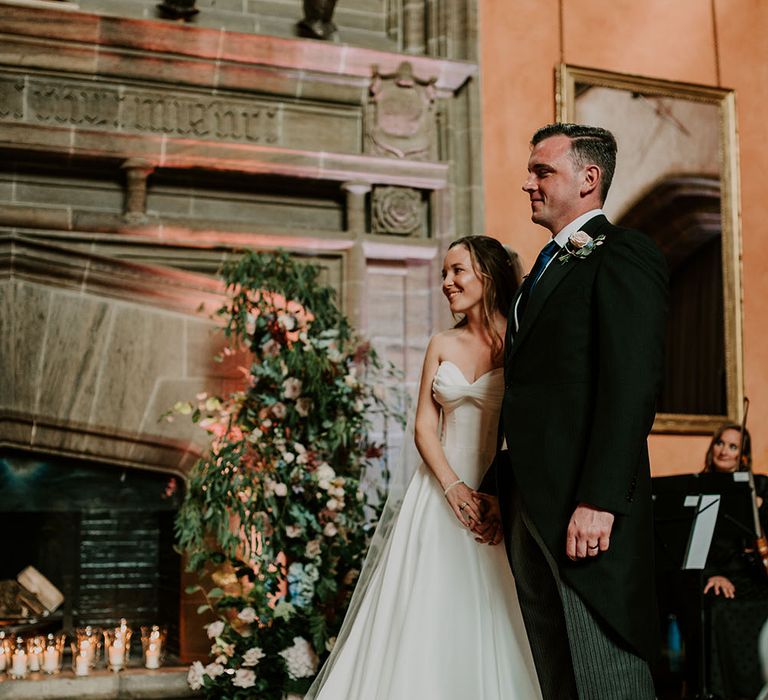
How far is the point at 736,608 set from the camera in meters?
5.00

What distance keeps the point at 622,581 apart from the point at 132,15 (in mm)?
4384

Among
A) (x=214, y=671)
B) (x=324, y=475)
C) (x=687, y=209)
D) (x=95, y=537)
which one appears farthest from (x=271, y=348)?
(x=687, y=209)

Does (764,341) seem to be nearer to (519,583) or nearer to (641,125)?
(641,125)

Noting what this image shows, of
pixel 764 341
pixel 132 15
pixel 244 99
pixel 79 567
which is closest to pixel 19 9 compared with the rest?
pixel 132 15

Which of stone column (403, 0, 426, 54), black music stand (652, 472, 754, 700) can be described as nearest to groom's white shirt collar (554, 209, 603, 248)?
black music stand (652, 472, 754, 700)

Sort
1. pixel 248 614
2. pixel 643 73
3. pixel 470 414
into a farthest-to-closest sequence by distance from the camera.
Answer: pixel 643 73 → pixel 248 614 → pixel 470 414

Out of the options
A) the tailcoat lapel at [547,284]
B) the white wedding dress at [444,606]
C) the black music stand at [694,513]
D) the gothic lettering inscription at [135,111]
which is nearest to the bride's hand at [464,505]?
the white wedding dress at [444,606]

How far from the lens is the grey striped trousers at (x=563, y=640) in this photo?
2201 mm

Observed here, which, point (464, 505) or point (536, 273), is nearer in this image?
point (536, 273)

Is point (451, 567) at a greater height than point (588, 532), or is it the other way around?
point (588, 532)

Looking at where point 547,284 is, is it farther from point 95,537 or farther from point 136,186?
point 95,537

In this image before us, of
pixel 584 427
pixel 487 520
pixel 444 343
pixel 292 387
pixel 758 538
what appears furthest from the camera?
pixel 758 538

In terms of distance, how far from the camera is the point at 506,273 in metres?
3.15

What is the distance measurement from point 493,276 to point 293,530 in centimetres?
172
